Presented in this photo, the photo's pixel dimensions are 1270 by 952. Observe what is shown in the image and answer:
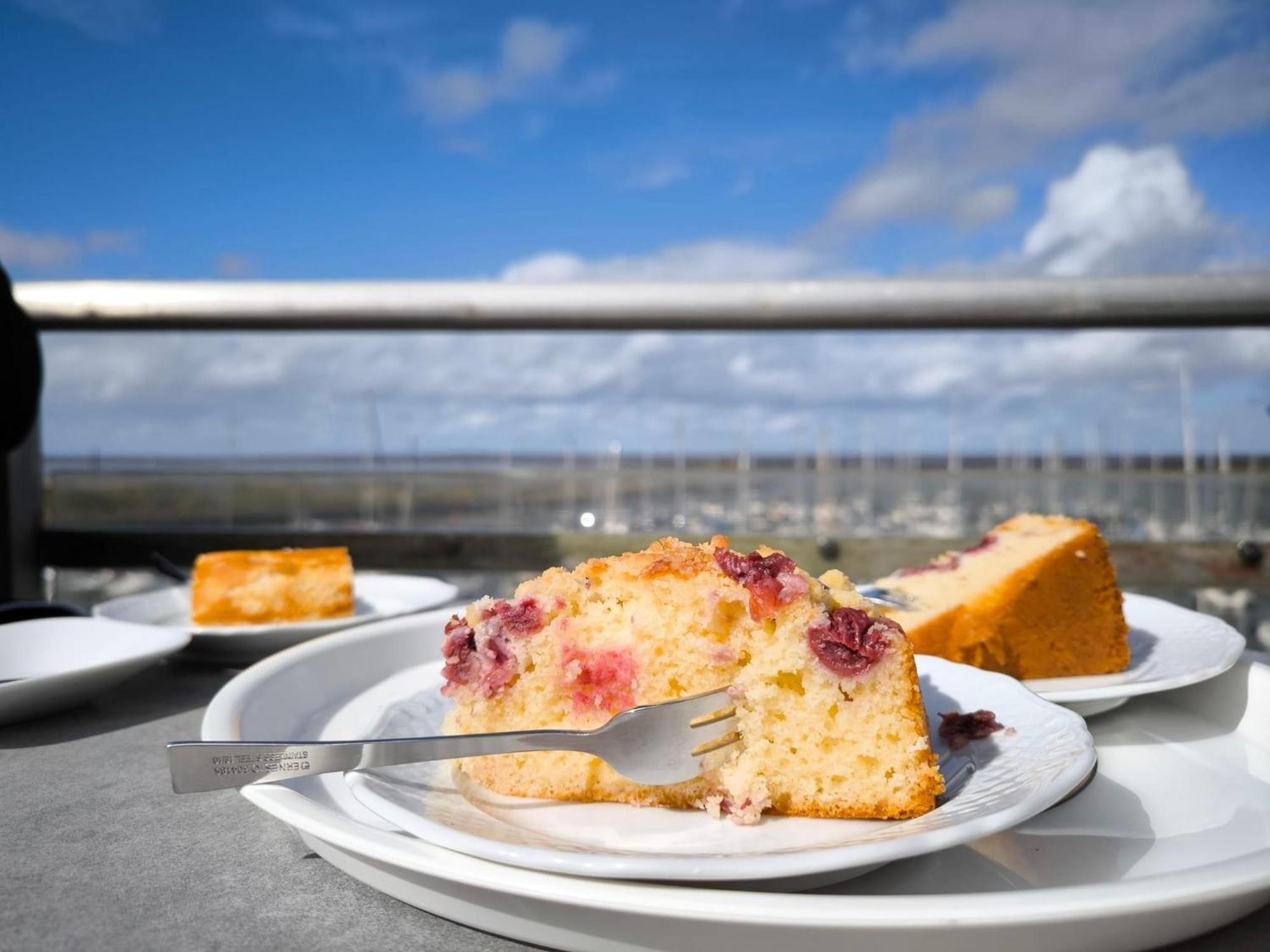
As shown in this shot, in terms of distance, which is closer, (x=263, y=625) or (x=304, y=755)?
(x=304, y=755)

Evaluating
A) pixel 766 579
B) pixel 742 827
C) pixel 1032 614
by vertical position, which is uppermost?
pixel 766 579

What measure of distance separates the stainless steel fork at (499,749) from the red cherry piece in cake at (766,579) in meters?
0.10

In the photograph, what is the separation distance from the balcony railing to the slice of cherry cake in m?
1.30

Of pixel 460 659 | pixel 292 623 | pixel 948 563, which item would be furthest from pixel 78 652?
pixel 948 563

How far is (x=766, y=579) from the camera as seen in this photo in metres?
0.91

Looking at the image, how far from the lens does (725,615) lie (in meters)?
0.91

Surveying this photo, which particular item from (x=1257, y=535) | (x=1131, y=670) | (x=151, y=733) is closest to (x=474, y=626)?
(x=151, y=733)

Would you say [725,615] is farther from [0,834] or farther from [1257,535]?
[1257,535]

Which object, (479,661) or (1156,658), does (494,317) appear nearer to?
(479,661)

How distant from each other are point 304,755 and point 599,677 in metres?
0.35

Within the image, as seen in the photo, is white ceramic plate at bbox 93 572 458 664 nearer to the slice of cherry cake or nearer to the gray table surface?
the gray table surface

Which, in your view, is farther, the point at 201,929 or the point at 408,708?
the point at 408,708

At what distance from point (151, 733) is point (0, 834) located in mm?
318

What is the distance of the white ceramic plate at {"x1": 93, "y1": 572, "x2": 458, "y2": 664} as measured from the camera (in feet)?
4.51
